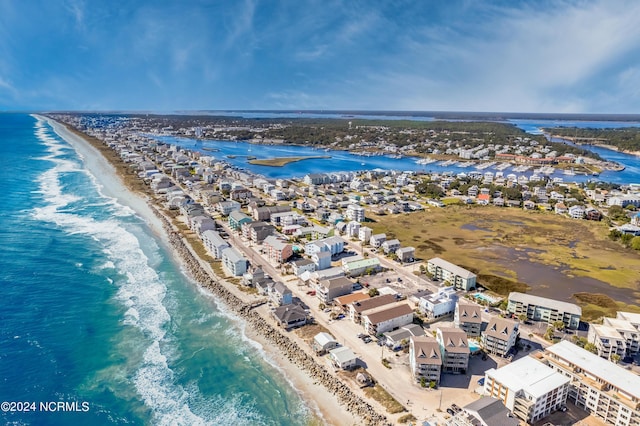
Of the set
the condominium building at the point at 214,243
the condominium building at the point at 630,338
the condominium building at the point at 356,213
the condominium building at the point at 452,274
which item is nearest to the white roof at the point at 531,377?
the condominium building at the point at 630,338

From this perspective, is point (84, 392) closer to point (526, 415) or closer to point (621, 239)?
point (526, 415)

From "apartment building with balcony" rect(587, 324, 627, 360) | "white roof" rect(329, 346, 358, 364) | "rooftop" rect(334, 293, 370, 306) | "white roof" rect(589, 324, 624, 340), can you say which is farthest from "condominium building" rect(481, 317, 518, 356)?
"rooftop" rect(334, 293, 370, 306)

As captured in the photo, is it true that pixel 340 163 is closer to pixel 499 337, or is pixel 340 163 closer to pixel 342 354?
pixel 499 337

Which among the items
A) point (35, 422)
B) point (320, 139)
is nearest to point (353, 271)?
point (35, 422)

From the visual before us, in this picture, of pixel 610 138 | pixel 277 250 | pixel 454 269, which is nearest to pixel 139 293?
pixel 277 250

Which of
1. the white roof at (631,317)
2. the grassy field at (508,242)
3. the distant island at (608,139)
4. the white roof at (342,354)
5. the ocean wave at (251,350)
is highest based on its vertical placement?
the distant island at (608,139)

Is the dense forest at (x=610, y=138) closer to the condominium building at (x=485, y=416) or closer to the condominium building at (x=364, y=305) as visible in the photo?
the condominium building at (x=364, y=305)
